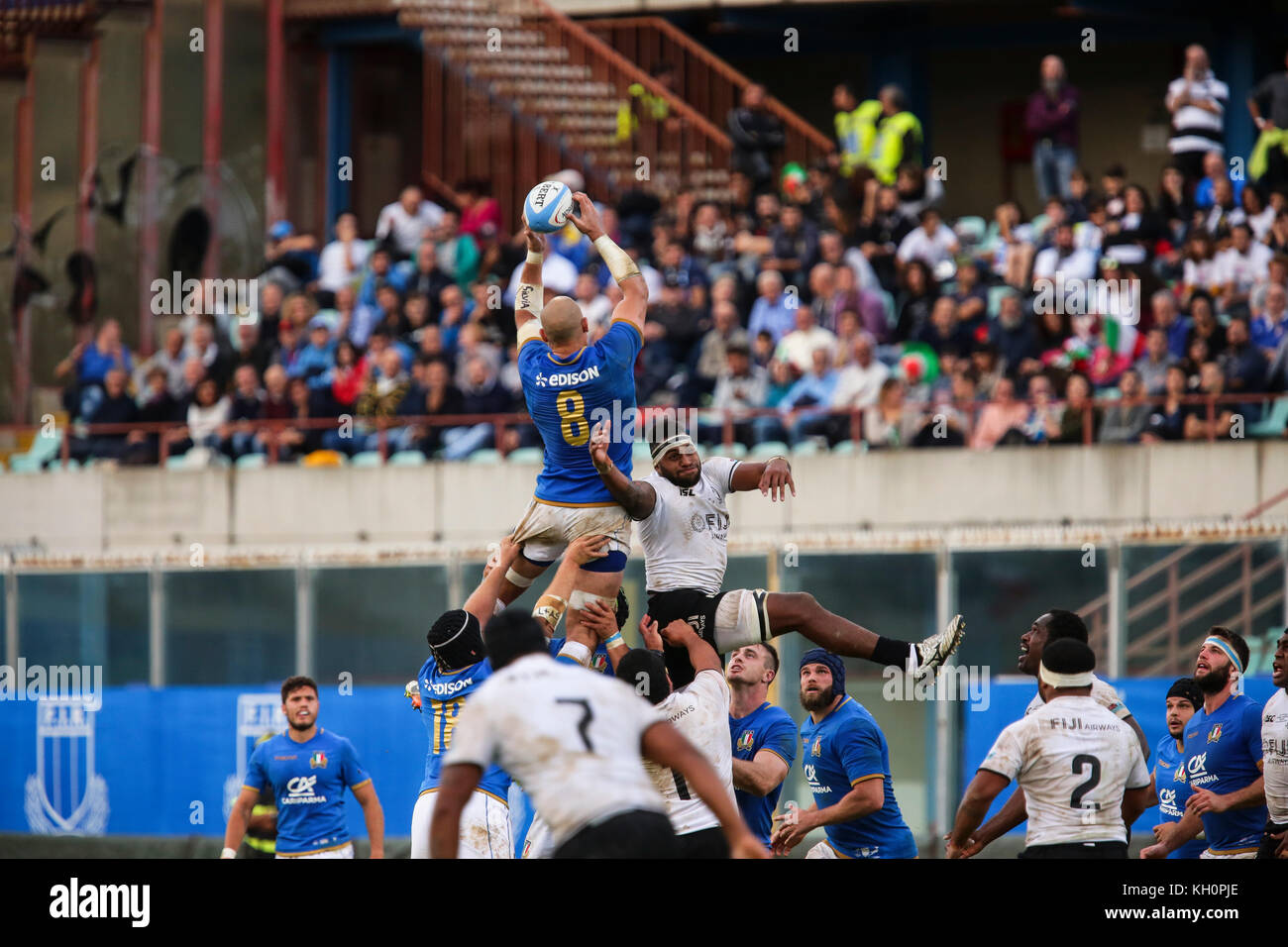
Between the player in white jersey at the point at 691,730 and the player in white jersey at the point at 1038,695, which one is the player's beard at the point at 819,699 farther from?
the player in white jersey at the point at 691,730

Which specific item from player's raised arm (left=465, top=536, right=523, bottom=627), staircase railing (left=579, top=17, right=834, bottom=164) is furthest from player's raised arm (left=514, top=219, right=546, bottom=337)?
staircase railing (left=579, top=17, right=834, bottom=164)

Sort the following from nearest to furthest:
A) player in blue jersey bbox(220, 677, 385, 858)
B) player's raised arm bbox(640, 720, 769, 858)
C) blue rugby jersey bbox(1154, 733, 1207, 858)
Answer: player's raised arm bbox(640, 720, 769, 858) < blue rugby jersey bbox(1154, 733, 1207, 858) < player in blue jersey bbox(220, 677, 385, 858)

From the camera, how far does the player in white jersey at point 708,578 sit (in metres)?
11.6

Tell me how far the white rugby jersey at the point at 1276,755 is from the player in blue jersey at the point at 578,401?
13.2 ft

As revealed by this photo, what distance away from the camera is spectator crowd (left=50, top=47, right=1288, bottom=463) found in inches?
805

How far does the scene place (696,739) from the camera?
33.9ft

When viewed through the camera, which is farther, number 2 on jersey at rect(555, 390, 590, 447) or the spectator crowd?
the spectator crowd

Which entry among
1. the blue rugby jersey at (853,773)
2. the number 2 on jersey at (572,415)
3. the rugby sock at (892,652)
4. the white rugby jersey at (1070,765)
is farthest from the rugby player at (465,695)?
the white rugby jersey at (1070,765)

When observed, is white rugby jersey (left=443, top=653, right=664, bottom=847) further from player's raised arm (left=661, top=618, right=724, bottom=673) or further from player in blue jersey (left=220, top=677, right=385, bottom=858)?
player in blue jersey (left=220, top=677, right=385, bottom=858)

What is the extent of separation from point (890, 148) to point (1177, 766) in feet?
43.1

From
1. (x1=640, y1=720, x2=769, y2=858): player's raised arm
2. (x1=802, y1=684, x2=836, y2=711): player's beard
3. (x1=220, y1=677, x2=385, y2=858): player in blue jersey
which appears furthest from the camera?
(x1=220, y1=677, x2=385, y2=858): player in blue jersey

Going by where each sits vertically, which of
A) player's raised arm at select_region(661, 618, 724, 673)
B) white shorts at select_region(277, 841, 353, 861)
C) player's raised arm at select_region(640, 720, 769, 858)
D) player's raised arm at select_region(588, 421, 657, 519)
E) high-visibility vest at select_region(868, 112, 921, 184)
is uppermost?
high-visibility vest at select_region(868, 112, 921, 184)

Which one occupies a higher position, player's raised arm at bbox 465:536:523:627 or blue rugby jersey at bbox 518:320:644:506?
blue rugby jersey at bbox 518:320:644:506
